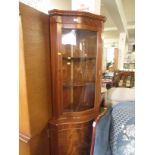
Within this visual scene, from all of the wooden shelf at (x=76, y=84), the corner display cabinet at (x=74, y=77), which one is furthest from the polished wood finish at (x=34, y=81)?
the wooden shelf at (x=76, y=84)

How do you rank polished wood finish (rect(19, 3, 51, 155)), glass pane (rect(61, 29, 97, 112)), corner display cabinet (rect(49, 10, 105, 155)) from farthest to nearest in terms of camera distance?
glass pane (rect(61, 29, 97, 112)), corner display cabinet (rect(49, 10, 105, 155)), polished wood finish (rect(19, 3, 51, 155))

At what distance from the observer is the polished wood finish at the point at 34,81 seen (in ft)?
3.91

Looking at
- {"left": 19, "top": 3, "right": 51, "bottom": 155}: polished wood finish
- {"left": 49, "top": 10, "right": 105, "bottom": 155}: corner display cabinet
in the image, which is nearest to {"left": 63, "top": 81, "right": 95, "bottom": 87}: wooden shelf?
{"left": 49, "top": 10, "right": 105, "bottom": 155}: corner display cabinet

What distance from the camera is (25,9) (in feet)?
3.83

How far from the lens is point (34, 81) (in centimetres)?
130

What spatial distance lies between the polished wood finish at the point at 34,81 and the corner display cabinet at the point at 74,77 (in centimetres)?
8

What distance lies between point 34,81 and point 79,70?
0.61 meters

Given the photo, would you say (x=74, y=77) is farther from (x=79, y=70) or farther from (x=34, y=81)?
(x=34, y=81)

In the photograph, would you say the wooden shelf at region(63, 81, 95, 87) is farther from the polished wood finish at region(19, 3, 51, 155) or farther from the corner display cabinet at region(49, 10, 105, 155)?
the polished wood finish at region(19, 3, 51, 155)

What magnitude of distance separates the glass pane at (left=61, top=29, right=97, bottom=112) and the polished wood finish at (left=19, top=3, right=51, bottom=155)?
0.22 meters

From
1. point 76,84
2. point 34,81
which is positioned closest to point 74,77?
point 76,84

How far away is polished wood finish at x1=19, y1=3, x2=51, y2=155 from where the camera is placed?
46.9 inches
